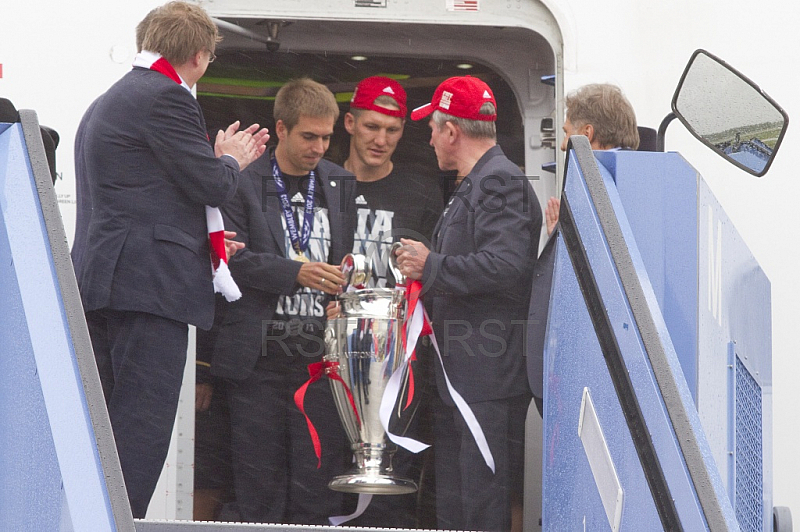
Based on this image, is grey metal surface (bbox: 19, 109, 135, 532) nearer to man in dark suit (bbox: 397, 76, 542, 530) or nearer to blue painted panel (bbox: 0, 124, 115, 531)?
blue painted panel (bbox: 0, 124, 115, 531)

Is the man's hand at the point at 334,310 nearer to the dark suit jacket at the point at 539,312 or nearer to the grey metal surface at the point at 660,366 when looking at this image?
the dark suit jacket at the point at 539,312

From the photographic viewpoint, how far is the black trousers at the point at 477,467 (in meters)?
3.84

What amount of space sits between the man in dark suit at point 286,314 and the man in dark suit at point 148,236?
0.77 meters

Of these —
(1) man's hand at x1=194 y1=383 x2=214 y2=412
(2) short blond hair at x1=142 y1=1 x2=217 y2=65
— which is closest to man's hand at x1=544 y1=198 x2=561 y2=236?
(2) short blond hair at x1=142 y1=1 x2=217 y2=65

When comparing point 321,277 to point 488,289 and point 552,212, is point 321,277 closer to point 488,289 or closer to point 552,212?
point 488,289

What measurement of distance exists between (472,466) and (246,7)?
1.86 m

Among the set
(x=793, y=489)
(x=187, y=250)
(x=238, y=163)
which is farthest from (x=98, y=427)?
(x=793, y=489)

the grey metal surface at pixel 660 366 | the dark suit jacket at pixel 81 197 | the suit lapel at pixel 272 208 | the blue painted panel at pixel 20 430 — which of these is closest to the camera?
the grey metal surface at pixel 660 366

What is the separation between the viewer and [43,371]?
1.92 m

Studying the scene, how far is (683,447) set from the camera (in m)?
1.80

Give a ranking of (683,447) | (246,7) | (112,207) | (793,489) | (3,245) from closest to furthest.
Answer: (683,447), (3,245), (112,207), (793,489), (246,7)

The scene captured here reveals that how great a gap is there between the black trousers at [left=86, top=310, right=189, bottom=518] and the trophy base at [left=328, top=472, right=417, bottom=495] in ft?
2.03

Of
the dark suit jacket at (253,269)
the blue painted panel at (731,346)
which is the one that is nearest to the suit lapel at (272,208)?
the dark suit jacket at (253,269)

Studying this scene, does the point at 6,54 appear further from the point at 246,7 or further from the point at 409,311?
the point at 409,311
